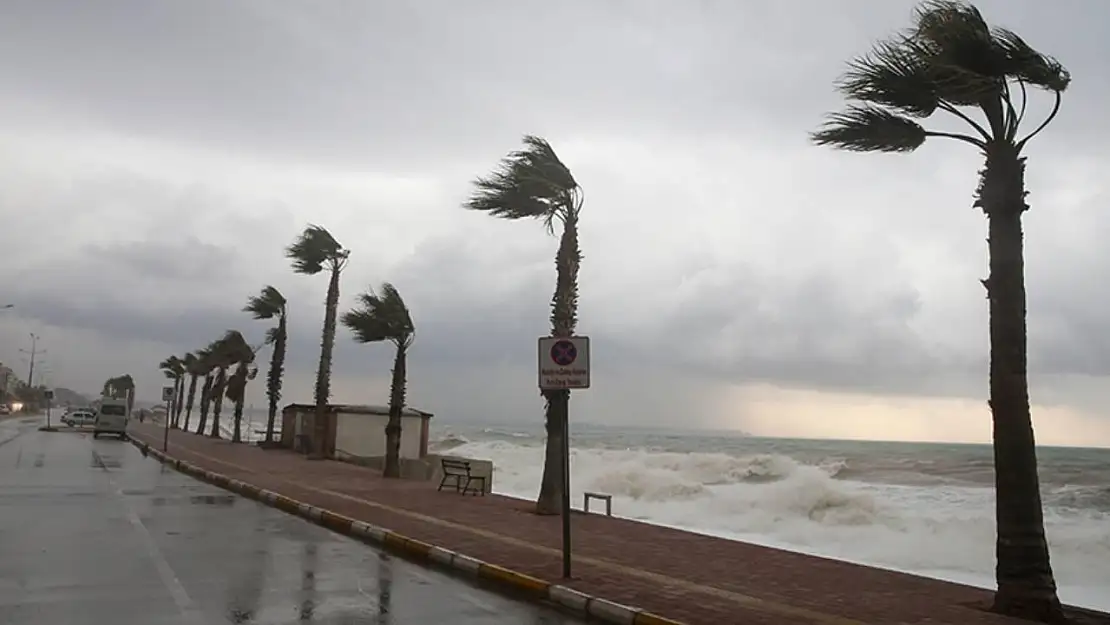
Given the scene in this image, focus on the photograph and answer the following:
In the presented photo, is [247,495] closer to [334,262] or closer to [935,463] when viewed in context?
[334,262]

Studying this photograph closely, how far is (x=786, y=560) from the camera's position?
41.8ft

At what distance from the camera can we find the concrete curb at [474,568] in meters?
8.98

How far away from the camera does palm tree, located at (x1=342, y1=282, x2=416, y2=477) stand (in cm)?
2722

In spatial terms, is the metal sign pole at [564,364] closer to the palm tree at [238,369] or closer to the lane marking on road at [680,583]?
the lane marking on road at [680,583]

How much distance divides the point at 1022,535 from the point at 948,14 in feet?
18.0

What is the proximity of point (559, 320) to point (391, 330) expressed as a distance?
10.2 m

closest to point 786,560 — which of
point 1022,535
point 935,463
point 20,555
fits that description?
point 1022,535

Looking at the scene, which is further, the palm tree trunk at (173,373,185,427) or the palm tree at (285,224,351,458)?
the palm tree trunk at (173,373,185,427)

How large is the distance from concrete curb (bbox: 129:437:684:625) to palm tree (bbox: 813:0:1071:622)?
4008mm

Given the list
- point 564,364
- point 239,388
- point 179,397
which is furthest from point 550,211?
point 179,397

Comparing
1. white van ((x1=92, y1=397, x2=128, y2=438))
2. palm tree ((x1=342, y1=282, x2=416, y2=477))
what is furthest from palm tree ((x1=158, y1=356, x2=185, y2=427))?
palm tree ((x1=342, y1=282, x2=416, y2=477))

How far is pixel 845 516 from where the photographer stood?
32.8 metres

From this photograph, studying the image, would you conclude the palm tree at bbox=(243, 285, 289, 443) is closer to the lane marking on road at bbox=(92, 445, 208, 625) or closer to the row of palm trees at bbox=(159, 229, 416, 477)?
the row of palm trees at bbox=(159, 229, 416, 477)

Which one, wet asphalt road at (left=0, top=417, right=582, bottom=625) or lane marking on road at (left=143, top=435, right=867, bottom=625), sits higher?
lane marking on road at (left=143, top=435, right=867, bottom=625)
